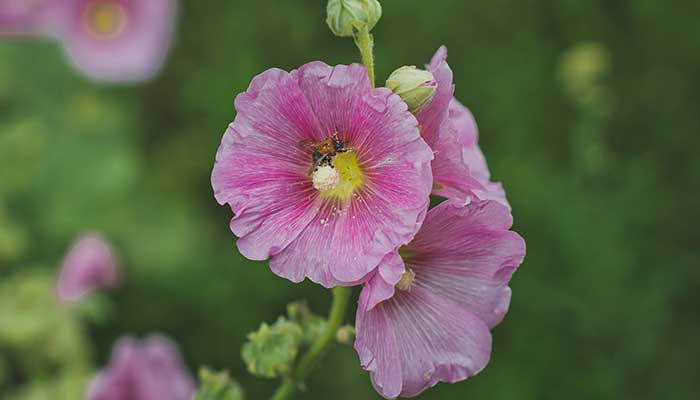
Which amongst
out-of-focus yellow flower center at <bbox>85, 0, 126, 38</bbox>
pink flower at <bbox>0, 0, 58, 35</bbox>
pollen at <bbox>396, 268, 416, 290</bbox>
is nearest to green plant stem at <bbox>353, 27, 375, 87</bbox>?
pollen at <bbox>396, 268, 416, 290</bbox>

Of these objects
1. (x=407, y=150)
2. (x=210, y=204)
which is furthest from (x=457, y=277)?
(x=210, y=204)

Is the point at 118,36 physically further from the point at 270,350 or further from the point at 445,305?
the point at 445,305

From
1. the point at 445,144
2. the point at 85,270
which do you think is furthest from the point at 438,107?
the point at 85,270

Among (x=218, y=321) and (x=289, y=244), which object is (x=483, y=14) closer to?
(x=218, y=321)

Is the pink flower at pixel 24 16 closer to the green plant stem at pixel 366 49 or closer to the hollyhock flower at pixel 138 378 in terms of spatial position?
the hollyhock flower at pixel 138 378

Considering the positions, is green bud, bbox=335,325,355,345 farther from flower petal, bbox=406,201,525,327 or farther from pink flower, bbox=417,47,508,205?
pink flower, bbox=417,47,508,205

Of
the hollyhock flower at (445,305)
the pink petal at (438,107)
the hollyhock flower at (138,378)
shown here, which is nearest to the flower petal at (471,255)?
the hollyhock flower at (445,305)
